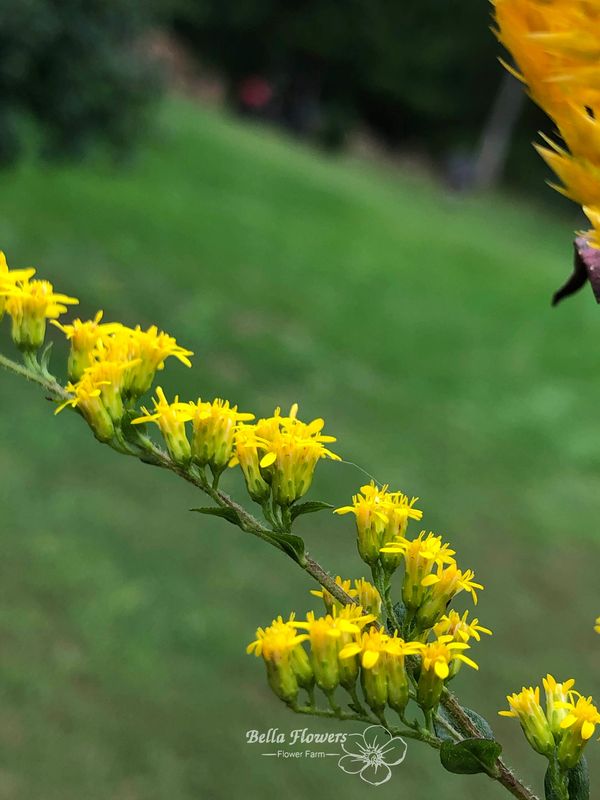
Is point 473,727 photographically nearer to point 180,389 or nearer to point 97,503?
point 97,503

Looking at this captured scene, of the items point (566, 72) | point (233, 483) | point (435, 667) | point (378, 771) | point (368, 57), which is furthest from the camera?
point (368, 57)

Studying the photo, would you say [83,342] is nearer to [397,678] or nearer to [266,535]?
[266,535]

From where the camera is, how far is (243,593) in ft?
13.1

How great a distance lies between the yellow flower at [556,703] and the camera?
59 centimetres

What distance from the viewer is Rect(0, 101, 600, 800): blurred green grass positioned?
3174 mm

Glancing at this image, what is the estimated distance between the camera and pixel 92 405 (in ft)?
1.93

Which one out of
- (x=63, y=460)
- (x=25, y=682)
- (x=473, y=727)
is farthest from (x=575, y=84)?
(x=63, y=460)

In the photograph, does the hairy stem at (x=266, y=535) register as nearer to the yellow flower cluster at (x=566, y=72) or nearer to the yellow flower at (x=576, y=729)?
the yellow flower at (x=576, y=729)

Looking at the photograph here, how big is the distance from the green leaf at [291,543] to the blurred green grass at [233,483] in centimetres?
254

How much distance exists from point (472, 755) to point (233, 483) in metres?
3.70

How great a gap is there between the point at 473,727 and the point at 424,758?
9.58ft

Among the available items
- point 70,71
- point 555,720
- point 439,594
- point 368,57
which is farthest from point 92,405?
point 368,57

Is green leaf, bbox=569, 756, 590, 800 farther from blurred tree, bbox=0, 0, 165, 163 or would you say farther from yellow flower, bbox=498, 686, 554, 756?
blurred tree, bbox=0, 0, 165, 163

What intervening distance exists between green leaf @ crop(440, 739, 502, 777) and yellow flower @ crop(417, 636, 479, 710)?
1.1 inches
